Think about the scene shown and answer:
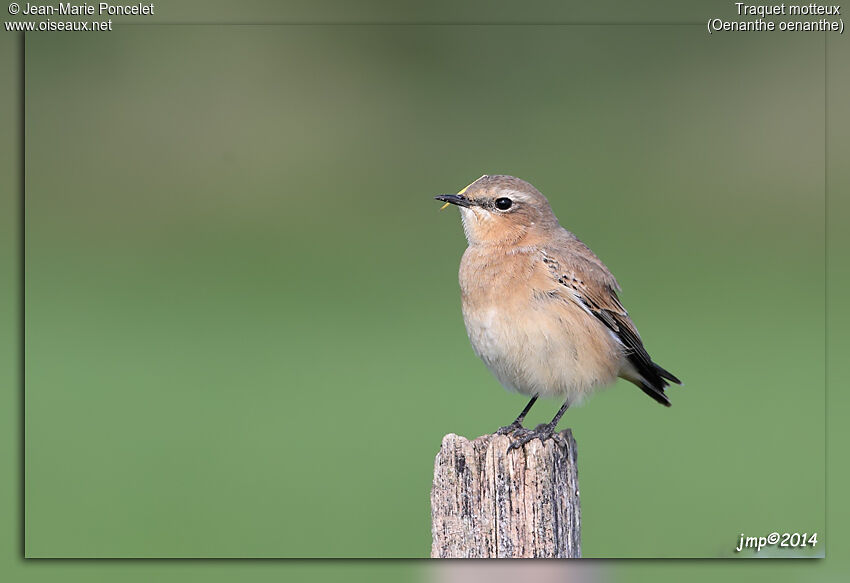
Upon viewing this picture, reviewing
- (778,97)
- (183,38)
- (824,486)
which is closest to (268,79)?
(183,38)

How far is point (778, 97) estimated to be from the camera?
10.2 meters

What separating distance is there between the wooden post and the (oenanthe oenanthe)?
1.32 metres

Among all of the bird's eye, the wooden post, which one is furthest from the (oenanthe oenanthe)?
the wooden post

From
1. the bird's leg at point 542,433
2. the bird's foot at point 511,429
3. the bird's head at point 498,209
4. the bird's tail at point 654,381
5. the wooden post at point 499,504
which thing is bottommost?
the wooden post at point 499,504

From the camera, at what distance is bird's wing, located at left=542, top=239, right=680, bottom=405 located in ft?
22.7

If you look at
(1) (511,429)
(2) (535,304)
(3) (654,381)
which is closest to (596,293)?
(2) (535,304)

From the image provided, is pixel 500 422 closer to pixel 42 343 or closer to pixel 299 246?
pixel 42 343

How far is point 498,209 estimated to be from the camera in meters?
7.03

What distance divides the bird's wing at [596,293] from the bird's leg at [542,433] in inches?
22.3

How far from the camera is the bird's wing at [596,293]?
22.7 feet

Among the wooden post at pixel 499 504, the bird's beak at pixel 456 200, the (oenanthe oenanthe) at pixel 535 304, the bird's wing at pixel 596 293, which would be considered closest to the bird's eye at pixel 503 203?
the (oenanthe oenanthe) at pixel 535 304

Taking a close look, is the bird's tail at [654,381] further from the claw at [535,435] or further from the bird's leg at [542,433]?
the claw at [535,435]

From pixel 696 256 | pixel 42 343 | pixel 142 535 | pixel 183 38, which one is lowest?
pixel 142 535

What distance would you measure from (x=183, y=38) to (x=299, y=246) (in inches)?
227
